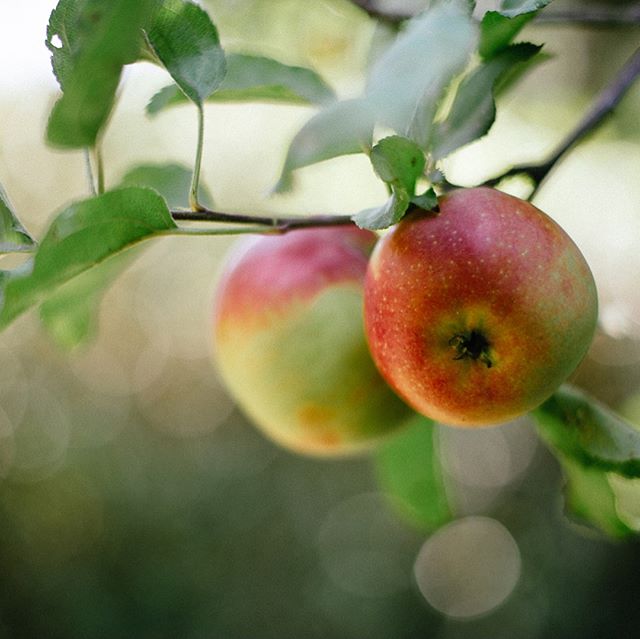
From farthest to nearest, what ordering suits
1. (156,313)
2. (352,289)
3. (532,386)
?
(156,313)
(352,289)
(532,386)

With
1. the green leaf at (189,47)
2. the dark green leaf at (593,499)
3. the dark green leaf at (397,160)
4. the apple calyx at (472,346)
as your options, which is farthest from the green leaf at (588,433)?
the green leaf at (189,47)

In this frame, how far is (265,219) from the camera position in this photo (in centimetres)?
53

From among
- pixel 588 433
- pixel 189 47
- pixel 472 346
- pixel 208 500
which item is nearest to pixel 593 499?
pixel 588 433

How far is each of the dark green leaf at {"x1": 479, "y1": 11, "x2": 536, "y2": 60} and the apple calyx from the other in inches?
7.6

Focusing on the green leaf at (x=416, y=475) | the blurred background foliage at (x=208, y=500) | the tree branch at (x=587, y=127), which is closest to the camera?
the tree branch at (x=587, y=127)

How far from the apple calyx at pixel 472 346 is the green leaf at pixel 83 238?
0.57 ft

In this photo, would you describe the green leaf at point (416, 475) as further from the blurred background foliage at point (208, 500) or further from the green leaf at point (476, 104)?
the blurred background foliage at point (208, 500)

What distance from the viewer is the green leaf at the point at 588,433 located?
0.54 metres

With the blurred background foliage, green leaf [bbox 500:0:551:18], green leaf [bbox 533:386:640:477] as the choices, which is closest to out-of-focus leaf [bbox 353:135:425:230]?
green leaf [bbox 500:0:551:18]

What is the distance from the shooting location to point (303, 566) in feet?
11.0

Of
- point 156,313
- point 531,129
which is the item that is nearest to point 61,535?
point 156,313

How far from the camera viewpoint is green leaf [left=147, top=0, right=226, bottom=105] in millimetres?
492

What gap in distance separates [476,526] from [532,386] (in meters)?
3.23

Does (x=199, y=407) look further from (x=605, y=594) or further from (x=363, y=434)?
(x=363, y=434)
